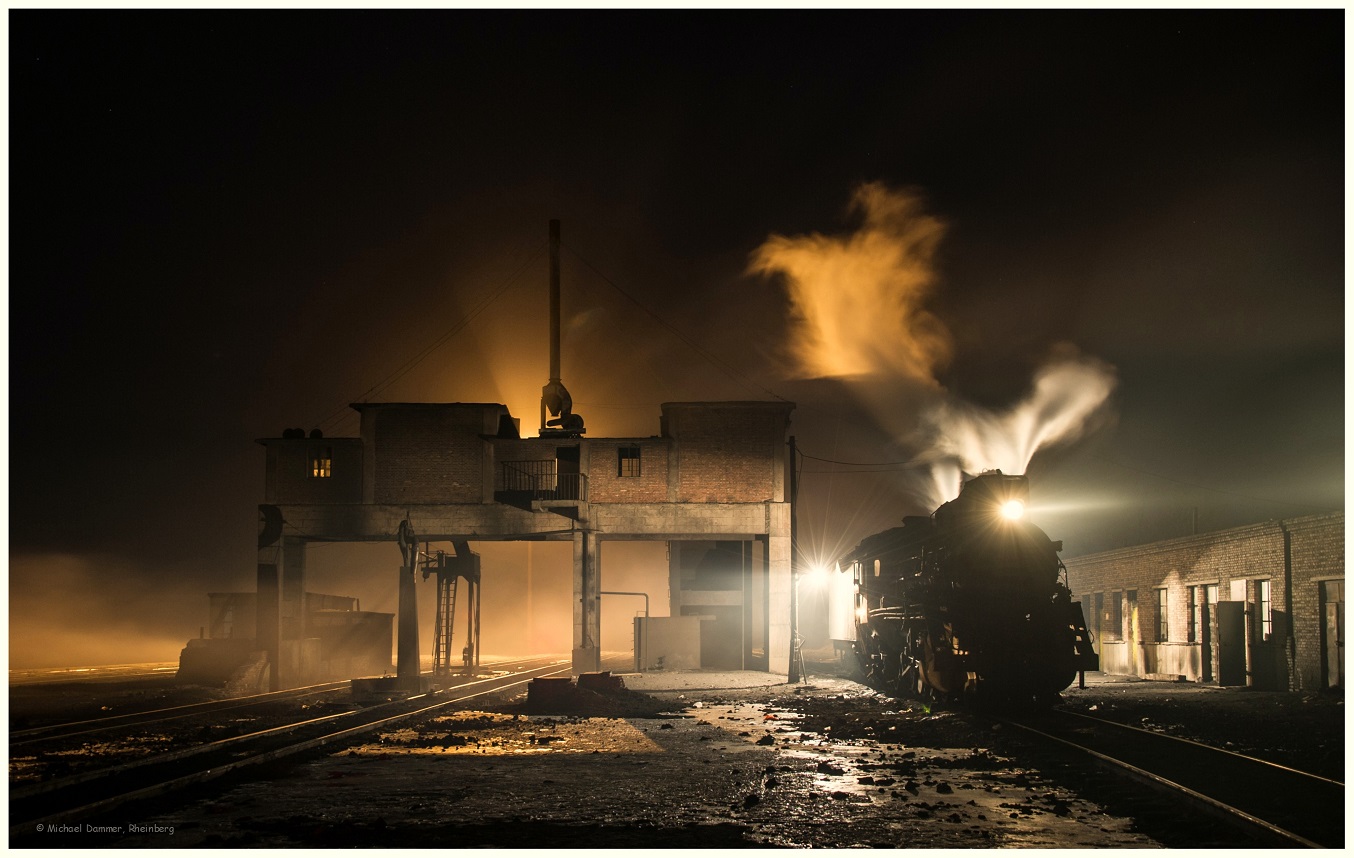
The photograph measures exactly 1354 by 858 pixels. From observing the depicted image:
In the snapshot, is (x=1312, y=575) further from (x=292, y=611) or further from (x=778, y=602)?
(x=292, y=611)

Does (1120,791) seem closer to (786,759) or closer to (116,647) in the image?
(786,759)

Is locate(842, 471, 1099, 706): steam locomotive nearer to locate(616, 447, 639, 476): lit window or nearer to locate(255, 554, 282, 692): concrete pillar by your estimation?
locate(616, 447, 639, 476): lit window

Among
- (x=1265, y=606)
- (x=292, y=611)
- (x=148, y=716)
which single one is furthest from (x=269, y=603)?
(x=1265, y=606)

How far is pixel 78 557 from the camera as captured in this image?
5262 cm

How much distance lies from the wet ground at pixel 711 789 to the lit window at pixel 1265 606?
22.3 ft

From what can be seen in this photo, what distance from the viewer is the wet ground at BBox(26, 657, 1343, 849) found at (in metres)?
9.05

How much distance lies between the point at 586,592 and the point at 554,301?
15.7m

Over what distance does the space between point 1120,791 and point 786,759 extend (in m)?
4.13

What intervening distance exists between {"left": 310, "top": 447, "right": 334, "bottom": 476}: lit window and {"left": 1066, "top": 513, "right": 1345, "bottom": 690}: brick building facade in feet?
86.0

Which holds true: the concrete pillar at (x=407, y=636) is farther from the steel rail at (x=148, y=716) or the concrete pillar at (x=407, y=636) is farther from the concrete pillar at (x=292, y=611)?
the concrete pillar at (x=292, y=611)

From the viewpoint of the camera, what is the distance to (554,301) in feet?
158

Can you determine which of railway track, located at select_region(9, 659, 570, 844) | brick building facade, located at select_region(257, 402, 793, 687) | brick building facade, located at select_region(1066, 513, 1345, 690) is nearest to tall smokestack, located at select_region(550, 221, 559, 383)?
brick building facade, located at select_region(257, 402, 793, 687)

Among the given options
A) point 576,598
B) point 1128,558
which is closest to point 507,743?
point 576,598

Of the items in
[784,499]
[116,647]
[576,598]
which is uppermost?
[784,499]
